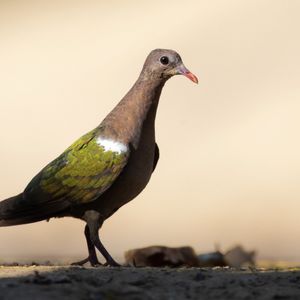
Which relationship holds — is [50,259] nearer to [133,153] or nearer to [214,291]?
[133,153]

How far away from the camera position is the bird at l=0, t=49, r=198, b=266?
6.98 metres

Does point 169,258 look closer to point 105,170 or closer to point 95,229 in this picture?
point 95,229

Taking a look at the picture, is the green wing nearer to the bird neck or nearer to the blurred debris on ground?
the bird neck

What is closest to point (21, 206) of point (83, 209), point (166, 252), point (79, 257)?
point (83, 209)

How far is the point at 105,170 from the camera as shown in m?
6.98

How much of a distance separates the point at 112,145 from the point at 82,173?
328 mm

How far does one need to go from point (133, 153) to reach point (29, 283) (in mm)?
2010

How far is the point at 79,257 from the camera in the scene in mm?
10367

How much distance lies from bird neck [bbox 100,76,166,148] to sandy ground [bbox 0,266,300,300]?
4.40 ft

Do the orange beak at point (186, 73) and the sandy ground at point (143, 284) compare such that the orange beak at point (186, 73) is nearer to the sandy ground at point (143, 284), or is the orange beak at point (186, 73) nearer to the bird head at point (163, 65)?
the bird head at point (163, 65)

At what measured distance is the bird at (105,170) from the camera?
22.9 feet

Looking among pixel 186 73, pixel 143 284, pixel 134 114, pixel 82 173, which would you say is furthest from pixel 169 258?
pixel 143 284

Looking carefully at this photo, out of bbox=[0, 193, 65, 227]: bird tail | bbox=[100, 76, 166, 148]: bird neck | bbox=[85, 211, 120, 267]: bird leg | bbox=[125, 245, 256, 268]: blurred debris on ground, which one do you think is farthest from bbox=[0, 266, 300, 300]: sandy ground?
bbox=[125, 245, 256, 268]: blurred debris on ground

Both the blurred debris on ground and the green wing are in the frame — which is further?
the blurred debris on ground
